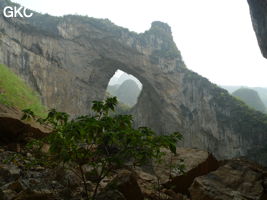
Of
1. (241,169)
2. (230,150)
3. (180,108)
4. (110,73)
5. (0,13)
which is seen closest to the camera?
(241,169)

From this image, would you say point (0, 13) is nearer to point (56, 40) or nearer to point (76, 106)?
point (56, 40)

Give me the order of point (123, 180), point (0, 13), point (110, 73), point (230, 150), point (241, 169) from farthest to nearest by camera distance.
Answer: point (110, 73)
point (230, 150)
point (0, 13)
point (241, 169)
point (123, 180)

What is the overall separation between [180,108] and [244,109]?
7142 mm

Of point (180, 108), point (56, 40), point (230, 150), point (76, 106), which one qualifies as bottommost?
point (230, 150)

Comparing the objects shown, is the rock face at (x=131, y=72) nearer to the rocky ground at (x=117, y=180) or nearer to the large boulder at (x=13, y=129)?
the large boulder at (x=13, y=129)

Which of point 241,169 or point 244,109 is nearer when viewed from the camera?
point 241,169

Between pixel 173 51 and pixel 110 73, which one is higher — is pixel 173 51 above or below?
above

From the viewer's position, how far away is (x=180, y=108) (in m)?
30.9

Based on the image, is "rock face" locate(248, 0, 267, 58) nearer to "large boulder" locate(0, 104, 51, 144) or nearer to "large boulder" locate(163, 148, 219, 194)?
"large boulder" locate(163, 148, 219, 194)

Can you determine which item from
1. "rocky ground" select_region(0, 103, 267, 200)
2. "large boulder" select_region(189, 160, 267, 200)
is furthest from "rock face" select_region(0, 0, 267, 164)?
"large boulder" select_region(189, 160, 267, 200)

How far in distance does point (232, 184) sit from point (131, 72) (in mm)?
28106

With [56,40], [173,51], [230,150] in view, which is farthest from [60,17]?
[230,150]

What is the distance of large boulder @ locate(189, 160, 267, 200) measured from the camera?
4637mm

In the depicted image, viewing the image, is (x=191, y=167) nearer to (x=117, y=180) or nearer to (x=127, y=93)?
(x=117, y=180)
